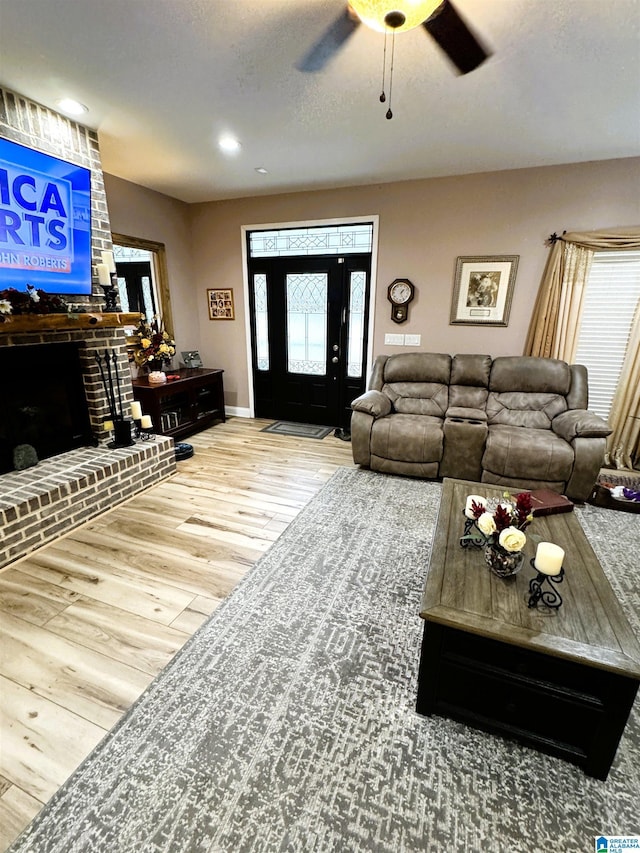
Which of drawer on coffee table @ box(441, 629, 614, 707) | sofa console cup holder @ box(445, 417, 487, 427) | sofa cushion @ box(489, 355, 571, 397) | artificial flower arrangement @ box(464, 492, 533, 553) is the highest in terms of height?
sofa cushion @ box(489, 355, 571, 397)

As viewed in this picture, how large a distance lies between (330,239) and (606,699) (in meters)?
4.48

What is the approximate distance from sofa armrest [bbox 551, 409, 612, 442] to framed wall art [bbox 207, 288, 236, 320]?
393 cm

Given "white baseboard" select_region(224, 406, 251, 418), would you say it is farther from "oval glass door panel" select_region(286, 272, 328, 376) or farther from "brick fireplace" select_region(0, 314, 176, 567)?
"brick fireplace" select_region(0, 314, 176, 567)

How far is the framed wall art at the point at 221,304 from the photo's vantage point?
4.96 meters

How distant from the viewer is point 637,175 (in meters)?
3.24

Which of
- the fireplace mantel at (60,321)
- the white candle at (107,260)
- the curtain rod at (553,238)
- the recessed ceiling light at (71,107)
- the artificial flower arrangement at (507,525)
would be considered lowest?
the artificial flower arrangement at (507,525)

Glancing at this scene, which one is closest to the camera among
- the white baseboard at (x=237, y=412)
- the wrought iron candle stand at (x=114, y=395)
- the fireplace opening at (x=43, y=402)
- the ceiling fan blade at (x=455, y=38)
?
the ceiling fan blade at (x=455, y=38)

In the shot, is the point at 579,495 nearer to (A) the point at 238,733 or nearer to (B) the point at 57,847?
(A) the point at 238,733

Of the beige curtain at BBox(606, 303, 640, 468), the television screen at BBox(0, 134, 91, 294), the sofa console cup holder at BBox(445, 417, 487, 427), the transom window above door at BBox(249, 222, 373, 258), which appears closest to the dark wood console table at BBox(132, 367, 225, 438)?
the television screen at BBox(0, 134, 91, 294)

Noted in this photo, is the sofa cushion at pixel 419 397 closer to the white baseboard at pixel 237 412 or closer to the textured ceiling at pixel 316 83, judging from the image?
the textured ceiling at pixel 316 83

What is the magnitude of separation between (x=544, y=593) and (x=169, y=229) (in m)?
5.08

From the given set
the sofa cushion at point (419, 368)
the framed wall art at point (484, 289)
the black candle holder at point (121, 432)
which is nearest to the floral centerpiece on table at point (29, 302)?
the black candle holder at point (121, 432)

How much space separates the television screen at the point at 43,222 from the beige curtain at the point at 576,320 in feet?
13.1

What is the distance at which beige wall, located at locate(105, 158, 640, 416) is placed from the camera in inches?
135
